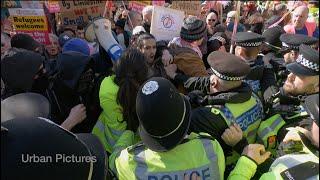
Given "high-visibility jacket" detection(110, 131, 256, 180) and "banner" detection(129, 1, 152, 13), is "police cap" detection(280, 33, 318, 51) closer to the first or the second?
"high-visibility jacket" detection(110, 131, 256, 180)

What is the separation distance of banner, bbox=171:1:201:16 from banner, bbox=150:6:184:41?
67 cm

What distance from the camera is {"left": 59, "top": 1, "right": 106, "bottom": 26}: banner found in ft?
Answer: 17.2

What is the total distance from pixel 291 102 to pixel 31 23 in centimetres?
364

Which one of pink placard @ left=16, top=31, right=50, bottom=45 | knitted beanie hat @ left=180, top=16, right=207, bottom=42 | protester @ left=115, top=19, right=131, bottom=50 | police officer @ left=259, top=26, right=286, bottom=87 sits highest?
knitted beanie hat @ left=180, top=16, right=207, bottom=42

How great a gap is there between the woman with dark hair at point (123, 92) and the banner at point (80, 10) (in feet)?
8.75

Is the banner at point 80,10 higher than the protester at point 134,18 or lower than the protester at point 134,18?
higher

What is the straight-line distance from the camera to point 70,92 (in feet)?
9.93

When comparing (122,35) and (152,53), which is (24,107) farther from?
(122,35)

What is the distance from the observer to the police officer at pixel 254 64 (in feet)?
11.2

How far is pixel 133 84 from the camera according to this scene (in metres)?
2.66

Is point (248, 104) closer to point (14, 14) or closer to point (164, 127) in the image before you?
point (164, 127)

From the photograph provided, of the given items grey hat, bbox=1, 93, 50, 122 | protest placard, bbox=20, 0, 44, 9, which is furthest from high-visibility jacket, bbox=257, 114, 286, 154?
protest placard, bbox=20, 0, 44, 9

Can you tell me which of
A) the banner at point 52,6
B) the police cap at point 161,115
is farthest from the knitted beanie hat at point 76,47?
the banner at point 52,6

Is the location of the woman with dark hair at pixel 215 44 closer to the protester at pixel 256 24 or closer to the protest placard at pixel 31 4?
the protester at pixel 256 24
